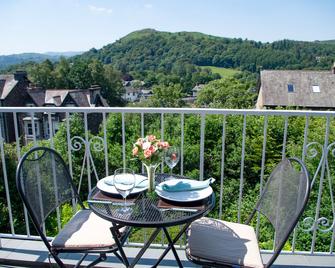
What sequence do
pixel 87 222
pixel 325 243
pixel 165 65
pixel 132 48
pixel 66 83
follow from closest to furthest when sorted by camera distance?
pixel 87 222 → pixel 325 243 → pixel 66 83 → pixel 165 65 → pixel 132 48

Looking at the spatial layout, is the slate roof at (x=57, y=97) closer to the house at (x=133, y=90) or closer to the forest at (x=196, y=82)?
the forest at (x=196, y=82)

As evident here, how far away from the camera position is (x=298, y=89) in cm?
2383

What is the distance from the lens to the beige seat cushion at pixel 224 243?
1.66 meters

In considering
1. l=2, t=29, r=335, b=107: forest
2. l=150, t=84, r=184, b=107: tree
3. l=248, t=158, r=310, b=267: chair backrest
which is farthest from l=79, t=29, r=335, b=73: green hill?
l=248, t=158, r=310, b=267: chair backrest

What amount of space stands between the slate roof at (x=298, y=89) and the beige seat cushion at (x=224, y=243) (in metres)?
22.3

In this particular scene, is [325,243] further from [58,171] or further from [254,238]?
[58,171]

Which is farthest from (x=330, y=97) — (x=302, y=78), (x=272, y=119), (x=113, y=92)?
(x=113, y=92)

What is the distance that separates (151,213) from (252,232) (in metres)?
0.76

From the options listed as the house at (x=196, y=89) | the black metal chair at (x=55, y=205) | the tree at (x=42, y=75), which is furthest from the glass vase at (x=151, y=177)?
the tree at (x=42, y=75)

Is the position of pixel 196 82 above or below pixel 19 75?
below

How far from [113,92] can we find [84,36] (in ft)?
40.3

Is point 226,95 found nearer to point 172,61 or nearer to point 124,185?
point 172,61

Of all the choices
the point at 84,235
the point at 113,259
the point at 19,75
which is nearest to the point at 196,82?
the point at 19,75

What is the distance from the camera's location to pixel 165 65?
1919 inches
